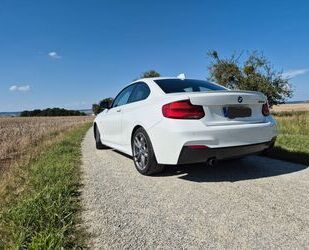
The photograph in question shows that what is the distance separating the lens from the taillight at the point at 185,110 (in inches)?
161

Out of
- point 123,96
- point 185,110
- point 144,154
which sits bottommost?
point 144,154

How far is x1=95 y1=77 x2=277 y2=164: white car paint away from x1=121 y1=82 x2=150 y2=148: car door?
16 centimetres

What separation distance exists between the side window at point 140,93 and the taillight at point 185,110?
100 cm

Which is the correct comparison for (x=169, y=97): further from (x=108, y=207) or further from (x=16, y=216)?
(x=16, y=216)

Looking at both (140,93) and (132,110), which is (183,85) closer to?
(140,93)

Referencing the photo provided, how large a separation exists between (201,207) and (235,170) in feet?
5.86

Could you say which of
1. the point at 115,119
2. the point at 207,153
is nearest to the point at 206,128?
the point at 207,153

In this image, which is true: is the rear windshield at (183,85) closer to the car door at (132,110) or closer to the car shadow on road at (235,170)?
the car door at (132,110)

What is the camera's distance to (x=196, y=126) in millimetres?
4027

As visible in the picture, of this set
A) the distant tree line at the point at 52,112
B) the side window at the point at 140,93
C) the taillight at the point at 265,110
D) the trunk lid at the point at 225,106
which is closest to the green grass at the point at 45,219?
the side window at the point at 140,93

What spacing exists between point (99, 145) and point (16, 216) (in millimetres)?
5150

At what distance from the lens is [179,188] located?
4219 mm

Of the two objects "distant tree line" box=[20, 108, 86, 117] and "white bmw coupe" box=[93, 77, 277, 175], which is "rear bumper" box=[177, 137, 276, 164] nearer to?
"white bmw coupe" box=[93, 77, 277, 175]

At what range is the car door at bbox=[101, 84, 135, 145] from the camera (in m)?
6.13
